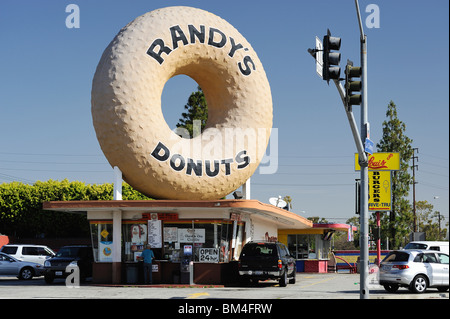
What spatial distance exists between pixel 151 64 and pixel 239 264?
27.5 ft

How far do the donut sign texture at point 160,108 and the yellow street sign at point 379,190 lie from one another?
1057 centimetres

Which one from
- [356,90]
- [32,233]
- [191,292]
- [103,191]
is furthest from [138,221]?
[32,233]

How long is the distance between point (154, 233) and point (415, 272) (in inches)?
392

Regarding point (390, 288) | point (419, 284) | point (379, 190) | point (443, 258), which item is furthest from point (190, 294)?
point (379, 190)

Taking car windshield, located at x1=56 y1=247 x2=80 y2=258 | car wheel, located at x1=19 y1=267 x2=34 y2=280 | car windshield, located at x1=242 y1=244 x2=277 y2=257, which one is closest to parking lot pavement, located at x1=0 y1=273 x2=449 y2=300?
car windshield, located at x1=242 y1=244 x2=277 y2=257

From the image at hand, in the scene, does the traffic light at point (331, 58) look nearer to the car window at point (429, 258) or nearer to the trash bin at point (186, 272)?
the car window at point (429, 258)

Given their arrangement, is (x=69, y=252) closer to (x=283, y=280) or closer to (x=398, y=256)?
(x=283, y=280)

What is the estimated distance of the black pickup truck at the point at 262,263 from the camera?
24391 mm

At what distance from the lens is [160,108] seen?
82.5 ft

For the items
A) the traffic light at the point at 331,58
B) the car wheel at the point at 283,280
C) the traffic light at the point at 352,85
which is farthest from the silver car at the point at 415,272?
the traffic light at the point at 331,58

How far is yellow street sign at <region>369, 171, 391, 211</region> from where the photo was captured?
34875mm

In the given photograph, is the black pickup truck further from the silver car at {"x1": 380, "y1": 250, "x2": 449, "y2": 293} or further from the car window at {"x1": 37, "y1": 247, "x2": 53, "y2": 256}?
the car window at {"x1": 37, "y1": 247, "x2": 53, "y2": 256}

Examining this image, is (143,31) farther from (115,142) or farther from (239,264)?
(239,264)

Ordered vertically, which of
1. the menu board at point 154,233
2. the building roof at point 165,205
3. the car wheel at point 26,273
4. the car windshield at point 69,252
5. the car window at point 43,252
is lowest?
the car wheel at point 26,273
